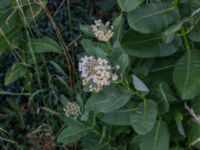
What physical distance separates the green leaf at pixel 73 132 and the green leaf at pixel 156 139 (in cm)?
28

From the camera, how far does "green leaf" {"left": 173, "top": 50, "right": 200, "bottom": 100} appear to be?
1904 mm

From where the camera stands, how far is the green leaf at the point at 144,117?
1.87 meters

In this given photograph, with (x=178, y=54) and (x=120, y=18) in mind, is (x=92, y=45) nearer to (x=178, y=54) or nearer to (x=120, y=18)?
(x=120, y=18)

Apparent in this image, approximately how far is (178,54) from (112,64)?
14.9 inches

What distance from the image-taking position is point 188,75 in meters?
1.93

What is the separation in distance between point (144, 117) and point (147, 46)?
0.26 meters

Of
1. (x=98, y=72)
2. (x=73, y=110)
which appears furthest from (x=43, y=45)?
(x=98, y=72)

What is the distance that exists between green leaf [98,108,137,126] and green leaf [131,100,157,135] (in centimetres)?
6

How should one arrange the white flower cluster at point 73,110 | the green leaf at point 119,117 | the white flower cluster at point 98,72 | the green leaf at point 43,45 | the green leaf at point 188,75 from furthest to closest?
the green leaf at point 43,45, the white flower cluster at point 73,110, the green leaf at point 119,117, the green leaf at point 188,75, the white flower cluster at point 98,72

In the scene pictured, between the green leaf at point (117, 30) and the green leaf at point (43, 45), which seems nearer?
the green leaf at point (117, 30)

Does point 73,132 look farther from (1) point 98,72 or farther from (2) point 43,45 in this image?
(1) point 98,72

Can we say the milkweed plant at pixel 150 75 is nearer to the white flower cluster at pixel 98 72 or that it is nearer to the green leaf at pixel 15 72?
the white flower cluster at pixel 98 72

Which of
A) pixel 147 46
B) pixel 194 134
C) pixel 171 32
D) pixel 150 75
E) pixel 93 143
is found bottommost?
pixel 93 143

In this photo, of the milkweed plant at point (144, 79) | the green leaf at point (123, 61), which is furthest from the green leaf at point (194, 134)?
the green leaf at point (123, 61)
